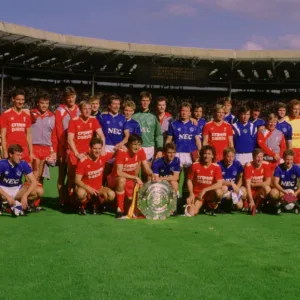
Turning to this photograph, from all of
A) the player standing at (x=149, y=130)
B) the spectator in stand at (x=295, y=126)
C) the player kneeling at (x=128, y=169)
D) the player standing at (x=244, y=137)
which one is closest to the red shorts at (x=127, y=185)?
the player kneeling at (x=128, y=169)

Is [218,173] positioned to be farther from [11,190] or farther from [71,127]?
[11,190]

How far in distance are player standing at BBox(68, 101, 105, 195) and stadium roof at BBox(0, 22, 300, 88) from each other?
58.3ft

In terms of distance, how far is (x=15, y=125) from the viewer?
7051mm

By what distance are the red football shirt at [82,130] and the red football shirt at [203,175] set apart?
5.02ft

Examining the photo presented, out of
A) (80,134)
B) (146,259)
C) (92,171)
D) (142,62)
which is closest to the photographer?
(146,259)

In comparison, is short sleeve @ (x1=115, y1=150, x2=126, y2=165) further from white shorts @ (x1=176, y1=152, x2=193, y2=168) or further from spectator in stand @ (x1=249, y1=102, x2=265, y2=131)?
spectator in stand @ (x1=249, y1=102, x2=265, y2=131)

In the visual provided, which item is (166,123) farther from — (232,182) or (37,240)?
(37,240)

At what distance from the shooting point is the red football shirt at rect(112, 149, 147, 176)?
6.77m

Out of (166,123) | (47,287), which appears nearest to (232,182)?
(166,123)

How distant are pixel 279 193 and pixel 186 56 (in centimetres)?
2217

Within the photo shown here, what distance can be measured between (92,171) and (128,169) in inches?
20.1

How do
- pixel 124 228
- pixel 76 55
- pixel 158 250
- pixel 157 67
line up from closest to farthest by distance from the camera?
1. pixel 158 250
2. pixel 124 228
3. pixel 76 55
4. pixel 157 67

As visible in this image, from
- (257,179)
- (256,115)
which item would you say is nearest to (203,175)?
(257,179)

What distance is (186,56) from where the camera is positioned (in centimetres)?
2855
